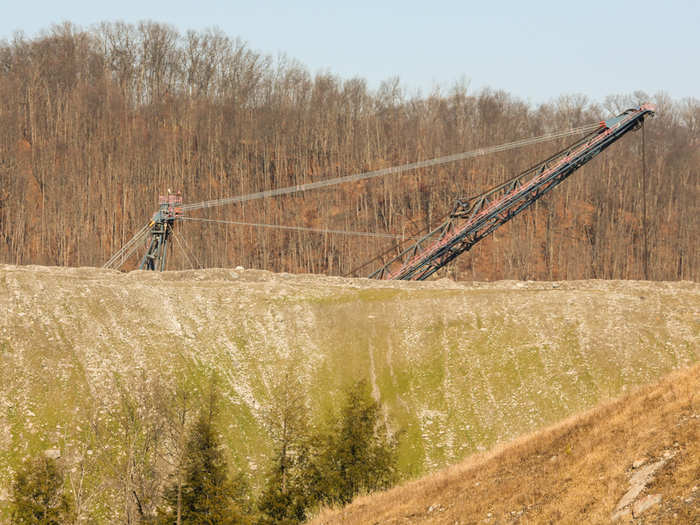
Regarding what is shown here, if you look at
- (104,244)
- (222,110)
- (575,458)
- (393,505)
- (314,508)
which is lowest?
(314,508)

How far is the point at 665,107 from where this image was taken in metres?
126

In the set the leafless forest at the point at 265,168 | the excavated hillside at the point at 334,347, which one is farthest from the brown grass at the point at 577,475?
the leafless forest at the point at 265,168

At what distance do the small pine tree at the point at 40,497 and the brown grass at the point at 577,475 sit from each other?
10.8m

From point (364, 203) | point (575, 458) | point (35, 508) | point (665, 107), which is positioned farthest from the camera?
point (665, 107)

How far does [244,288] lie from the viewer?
2064 inches

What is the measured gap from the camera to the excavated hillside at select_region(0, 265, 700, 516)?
4088 centimetres

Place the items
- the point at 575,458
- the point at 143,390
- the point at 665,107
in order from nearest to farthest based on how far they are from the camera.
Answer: the point at 575,458, the point at 143,390, the point at 665,107

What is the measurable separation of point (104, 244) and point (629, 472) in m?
70.7

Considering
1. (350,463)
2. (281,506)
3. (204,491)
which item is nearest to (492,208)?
(350,463)

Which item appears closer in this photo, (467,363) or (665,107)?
(467,363)

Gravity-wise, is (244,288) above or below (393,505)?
above

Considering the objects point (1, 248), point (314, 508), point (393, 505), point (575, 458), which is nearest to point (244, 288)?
point (314, 508)

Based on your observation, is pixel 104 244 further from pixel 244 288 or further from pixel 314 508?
pixel 314 508

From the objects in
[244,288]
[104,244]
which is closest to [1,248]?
[104,244]
